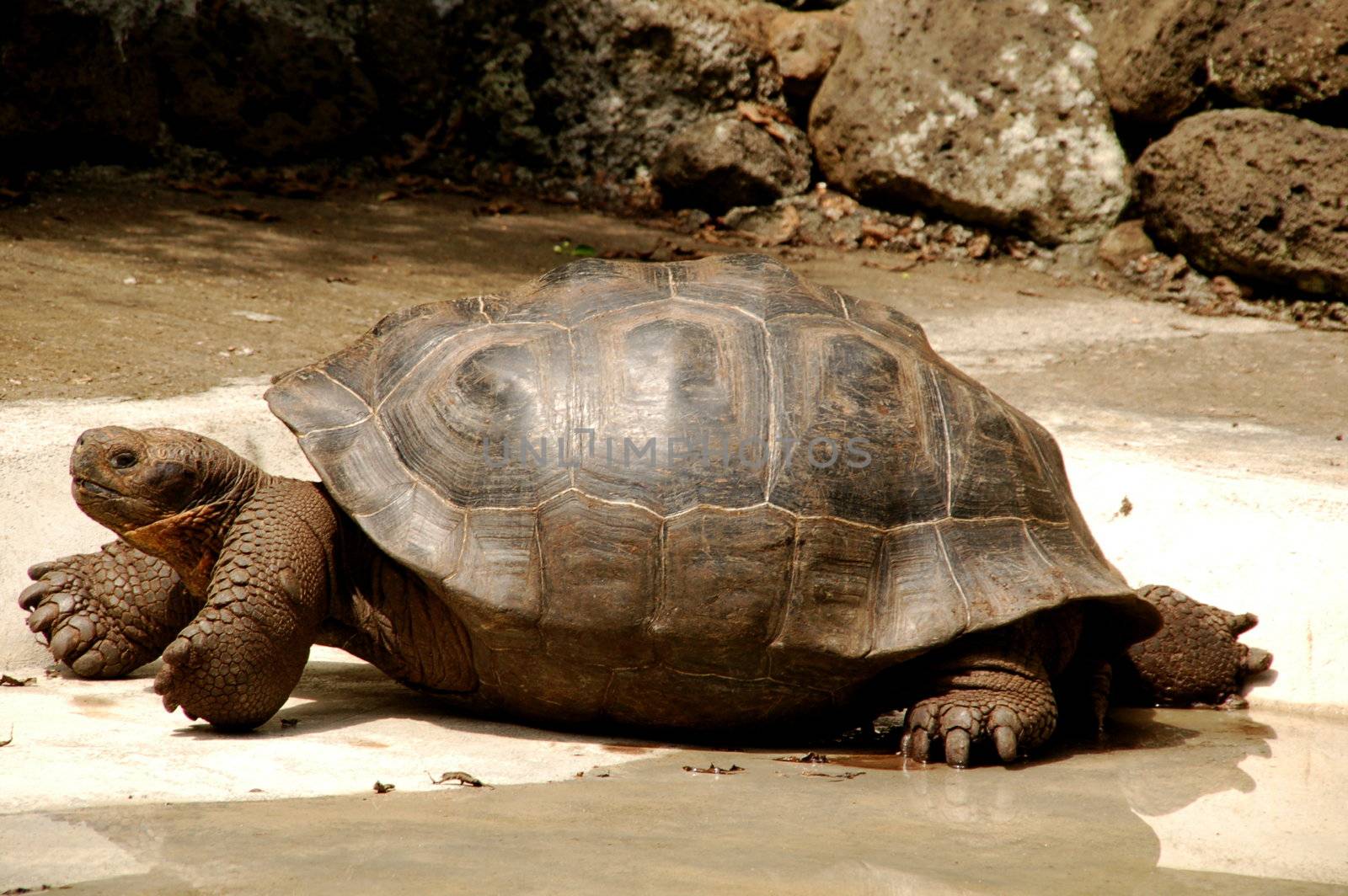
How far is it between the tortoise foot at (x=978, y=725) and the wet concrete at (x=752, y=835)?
0.21 feet

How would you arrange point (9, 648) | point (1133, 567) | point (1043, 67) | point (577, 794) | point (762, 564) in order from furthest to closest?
point (1043, 67) → point (1133, 567) → point (9, 648) → point (762, 564) → point (577, 794)

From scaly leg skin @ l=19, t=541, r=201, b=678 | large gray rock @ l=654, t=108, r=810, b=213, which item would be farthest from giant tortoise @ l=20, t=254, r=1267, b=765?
large gray rock @ l=654, t=108, r=810, b=213

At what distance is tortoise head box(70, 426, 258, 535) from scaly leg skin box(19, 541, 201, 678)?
1.49 feet

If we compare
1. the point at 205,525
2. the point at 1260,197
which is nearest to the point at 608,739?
the point at 205,525

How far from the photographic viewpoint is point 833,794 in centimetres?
310

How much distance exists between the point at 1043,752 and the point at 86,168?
283 inches

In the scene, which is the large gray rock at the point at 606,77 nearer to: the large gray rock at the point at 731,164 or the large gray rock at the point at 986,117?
the large gray rock at the point at 731,164

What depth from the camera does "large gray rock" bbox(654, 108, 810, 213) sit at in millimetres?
9711

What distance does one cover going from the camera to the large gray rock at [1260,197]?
7.86 meters

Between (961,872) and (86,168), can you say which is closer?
(961,872)

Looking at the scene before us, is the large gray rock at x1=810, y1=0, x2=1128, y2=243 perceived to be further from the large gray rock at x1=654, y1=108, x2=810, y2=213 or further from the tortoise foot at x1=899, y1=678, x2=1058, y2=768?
the tortoise foot at x1=899, y1=678, x2=1058, y2=768

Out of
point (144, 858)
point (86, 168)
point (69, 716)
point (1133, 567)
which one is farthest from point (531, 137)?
point (144, 858)

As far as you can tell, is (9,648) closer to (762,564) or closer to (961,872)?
(762,564)

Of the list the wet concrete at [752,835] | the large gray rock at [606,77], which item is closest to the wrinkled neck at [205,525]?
the wet concrete at [752,835]
